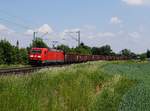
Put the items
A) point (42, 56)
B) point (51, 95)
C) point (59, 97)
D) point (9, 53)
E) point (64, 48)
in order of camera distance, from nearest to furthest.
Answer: point (51, 95), point (59, 97), point (42, 56), point (9, 53), point (64, 48)

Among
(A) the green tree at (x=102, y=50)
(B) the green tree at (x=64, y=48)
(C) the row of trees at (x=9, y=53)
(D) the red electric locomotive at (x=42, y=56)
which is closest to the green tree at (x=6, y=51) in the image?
(C) the row of trees at (x=9, y=53)

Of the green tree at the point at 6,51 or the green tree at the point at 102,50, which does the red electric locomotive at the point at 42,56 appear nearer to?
the green tree at the point at 6,51

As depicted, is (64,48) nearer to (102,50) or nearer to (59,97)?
(102,50)

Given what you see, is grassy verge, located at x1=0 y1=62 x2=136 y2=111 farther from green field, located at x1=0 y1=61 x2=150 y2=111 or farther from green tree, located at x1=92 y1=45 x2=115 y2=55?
green tree, located at x1=92 y1=45 x2=115 y2=55

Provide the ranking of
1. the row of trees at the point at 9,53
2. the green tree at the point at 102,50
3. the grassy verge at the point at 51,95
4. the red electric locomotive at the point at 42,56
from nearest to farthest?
the grassy verge at the point at 51,95
the red electric locomotive at the point at 42,56
the row of trees at the point at 9,53
the green tree at the point at 102,50

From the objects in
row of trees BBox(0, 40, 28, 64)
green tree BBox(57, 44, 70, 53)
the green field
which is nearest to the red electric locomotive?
row of trees BBox(0, 40, 28, 64)

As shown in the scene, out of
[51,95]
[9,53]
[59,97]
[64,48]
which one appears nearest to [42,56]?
[9,53]

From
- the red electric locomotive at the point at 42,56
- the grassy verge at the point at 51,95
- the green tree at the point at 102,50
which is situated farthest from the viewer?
the green tree at the point at 102,50

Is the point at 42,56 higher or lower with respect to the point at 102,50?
lower

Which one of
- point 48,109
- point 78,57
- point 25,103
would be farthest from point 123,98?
point 78,57

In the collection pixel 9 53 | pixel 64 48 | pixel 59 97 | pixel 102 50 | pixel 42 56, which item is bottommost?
pixel 59 97

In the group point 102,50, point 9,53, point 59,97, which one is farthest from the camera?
point 102,50

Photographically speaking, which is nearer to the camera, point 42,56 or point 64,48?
point 42,56

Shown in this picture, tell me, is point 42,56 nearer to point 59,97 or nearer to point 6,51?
point 6,51
